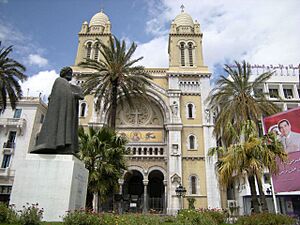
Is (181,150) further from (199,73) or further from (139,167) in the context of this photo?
(199,73)

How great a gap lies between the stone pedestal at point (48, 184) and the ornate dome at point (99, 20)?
3470 cm

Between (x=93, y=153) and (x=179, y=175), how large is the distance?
527 inches

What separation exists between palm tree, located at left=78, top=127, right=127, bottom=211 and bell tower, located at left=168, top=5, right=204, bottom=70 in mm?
18590

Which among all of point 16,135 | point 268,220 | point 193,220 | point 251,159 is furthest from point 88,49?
point 268,220

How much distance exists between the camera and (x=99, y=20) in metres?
39.4

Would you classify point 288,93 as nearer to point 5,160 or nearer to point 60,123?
point 60,123

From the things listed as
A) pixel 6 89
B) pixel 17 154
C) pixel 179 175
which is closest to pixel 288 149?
pixel 179 175

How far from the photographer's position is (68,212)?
703 cm

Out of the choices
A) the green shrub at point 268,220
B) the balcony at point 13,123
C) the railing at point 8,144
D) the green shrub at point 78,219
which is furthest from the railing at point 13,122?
the green shrub at point 268,220

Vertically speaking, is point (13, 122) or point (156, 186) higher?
A: point (13, 122)

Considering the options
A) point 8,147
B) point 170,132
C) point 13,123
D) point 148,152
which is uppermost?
point 13,123

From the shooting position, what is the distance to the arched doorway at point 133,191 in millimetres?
30291

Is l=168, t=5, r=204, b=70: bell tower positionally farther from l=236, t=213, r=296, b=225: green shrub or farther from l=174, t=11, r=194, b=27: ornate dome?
l=236, t=213, r=296, b=225: green shrub

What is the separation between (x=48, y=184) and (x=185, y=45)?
107ft
